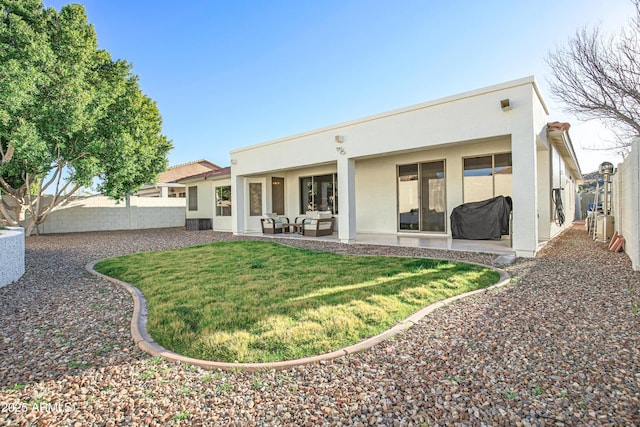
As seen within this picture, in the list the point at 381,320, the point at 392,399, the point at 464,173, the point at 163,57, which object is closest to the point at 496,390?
the point at 392,399

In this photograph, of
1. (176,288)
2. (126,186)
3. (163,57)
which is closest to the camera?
(176,288)

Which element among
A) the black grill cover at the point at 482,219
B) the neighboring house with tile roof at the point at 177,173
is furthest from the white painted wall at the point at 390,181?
the neighboring house with tile roof at the point at 177,173

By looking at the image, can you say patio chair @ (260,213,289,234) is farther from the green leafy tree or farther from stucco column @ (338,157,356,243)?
the green leafy tree

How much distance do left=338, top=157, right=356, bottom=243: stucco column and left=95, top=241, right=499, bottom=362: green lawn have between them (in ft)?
7.09

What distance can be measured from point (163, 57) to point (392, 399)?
1518 cm

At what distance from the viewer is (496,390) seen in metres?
2.19

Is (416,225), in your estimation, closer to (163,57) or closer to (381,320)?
(381,320)

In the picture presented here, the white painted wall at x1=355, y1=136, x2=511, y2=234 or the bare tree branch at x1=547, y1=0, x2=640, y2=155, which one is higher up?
the bare tree branch at x1=547, y1=0, x2=640, y2=155

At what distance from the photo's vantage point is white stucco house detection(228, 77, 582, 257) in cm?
695

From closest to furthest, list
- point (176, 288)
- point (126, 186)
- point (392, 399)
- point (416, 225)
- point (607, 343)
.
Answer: point (392, 399)
point (607, 343)
point (176, 288)
point (416, 225)
point (126, 186)

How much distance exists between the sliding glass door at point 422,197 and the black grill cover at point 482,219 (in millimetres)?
790

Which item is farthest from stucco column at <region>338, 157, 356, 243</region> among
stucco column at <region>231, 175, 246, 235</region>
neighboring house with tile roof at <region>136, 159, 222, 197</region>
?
neighboring house with tile roof at <region>136, 159, 222, 197</region>

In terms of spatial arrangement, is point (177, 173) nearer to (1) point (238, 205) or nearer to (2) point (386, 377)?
(1) point (238, 205)

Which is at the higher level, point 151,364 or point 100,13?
point 100,13
